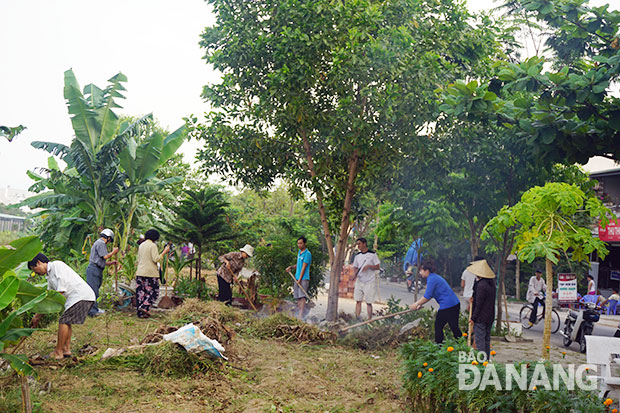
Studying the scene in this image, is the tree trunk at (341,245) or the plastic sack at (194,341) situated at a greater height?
the tree trunk at (341,245)

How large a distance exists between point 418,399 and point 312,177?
19.1 ft

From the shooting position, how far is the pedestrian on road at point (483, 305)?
22.6ft

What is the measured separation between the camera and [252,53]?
974 cm

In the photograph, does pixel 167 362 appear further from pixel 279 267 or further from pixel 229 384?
pixel 279 267

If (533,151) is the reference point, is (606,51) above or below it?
above

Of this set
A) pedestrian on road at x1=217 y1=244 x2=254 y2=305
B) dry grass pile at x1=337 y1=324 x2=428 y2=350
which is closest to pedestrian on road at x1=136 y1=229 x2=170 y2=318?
pedestrian on road at x1=217 y1=244 x2=254 y2=305

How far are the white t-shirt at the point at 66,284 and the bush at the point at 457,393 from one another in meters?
4.09

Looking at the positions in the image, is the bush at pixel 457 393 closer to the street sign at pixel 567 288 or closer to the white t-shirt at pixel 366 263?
the white t-shirt at pixel 366 263

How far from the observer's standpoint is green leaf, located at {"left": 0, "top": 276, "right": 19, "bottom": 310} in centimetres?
401

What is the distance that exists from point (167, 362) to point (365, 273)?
17.6ft

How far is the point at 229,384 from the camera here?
630cm

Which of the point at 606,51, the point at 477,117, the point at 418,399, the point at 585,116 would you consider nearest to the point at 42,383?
the point at 418,399

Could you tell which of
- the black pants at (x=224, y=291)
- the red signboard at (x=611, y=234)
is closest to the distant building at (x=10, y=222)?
the black pants at (x=224, y=291)

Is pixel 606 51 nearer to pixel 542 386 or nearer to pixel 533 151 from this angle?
pixel 533 151
